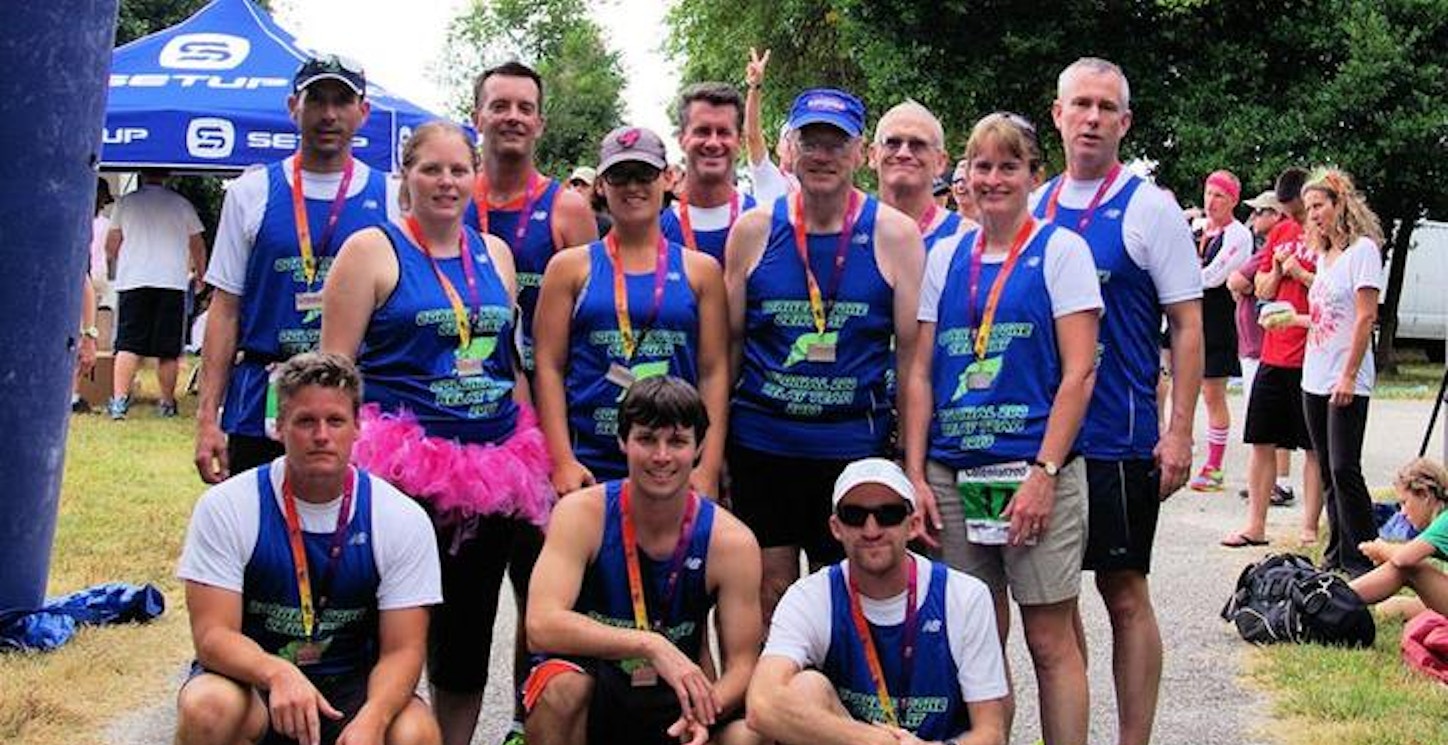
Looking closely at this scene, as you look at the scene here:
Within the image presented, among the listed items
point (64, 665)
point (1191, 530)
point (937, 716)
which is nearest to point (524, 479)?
point (937, 716)

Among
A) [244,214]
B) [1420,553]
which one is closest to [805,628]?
[244,214]

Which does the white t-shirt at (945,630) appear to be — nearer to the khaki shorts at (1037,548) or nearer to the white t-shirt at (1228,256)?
the khaki shorts at (1037,548)

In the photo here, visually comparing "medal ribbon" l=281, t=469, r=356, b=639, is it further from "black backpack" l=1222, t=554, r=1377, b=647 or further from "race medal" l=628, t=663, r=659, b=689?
"black backpack" l=1222, t=554, r=1377, b=647

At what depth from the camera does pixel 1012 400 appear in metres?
4.81

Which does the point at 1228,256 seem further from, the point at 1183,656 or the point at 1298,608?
the point at 1183,656

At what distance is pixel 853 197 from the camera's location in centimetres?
521

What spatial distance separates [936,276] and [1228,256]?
7375mm

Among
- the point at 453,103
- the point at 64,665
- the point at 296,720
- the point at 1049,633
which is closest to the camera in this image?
the point at 296,720

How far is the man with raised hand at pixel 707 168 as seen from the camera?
5.65 meters

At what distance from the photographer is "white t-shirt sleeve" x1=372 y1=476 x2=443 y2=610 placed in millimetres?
4551

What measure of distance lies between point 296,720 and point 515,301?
1.39 metres

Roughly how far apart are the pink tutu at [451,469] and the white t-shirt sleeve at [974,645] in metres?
1.22

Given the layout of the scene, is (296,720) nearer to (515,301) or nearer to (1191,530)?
(515,301)

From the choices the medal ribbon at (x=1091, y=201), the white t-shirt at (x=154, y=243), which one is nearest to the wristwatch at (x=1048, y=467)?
the medal ribbon at (x=1091, y=201)
